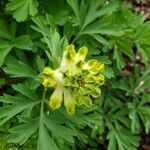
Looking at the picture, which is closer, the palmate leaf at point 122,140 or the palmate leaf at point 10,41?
the palmate leaf at point 10,41

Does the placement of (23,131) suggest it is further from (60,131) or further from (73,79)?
(73,79)

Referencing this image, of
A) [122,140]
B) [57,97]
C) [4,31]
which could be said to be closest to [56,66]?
[57,97]

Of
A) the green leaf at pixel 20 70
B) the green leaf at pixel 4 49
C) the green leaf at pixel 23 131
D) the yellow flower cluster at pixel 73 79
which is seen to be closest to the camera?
the yellow flower cluster at pixel 73 79

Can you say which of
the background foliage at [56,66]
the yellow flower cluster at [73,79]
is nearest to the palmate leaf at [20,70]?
the background foliage at [56,66]

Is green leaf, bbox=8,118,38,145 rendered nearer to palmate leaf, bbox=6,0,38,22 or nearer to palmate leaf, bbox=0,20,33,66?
palmate leaf, bbox=0,20,33,66

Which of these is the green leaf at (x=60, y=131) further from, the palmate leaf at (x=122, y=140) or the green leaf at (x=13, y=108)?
the palmate leaf at (x=122, y=140)

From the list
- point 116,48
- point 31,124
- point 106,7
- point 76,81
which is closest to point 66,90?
point 76,81

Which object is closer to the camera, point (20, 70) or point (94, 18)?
point (20, 70)
